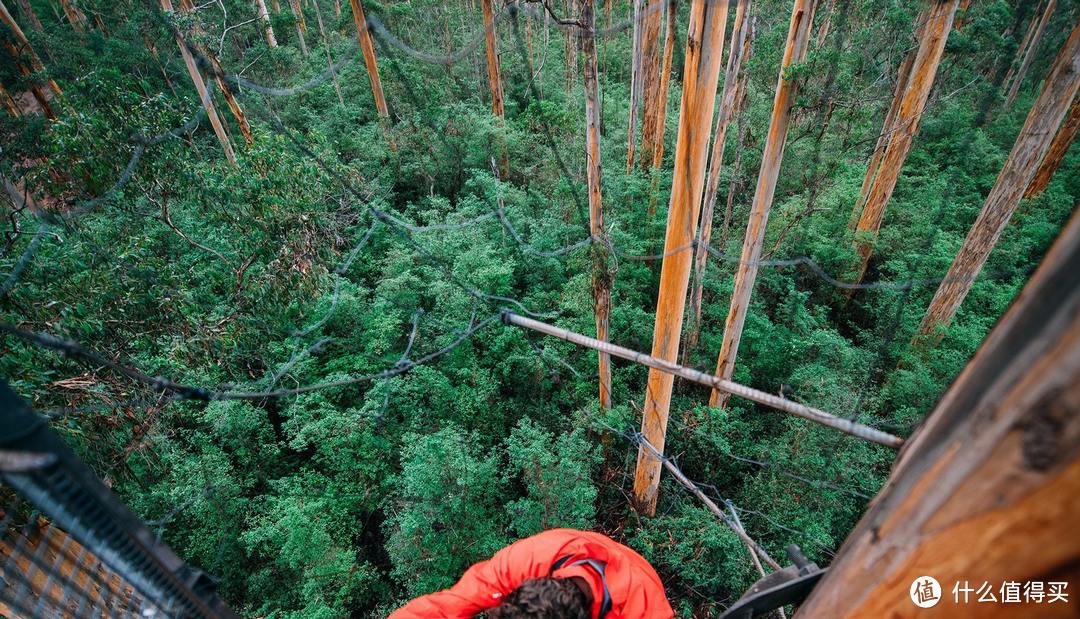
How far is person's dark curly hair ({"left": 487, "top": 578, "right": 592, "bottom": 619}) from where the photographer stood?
1.88 meters

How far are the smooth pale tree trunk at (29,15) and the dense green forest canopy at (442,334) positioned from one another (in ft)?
34.5

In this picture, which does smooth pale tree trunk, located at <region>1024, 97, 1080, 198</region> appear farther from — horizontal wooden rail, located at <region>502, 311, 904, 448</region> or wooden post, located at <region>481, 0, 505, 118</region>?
→ wooden post, located at <region>481, 0, 505, 118</region>

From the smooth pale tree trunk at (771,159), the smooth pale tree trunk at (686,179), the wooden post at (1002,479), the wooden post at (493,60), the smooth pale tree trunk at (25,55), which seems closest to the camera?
the wooden post at (1002,479)

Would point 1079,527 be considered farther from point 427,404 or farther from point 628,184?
point 628,184

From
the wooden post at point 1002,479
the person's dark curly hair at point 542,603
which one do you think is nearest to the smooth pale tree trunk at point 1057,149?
the person's dark curly hair at point 542,603

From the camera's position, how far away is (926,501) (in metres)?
0.47

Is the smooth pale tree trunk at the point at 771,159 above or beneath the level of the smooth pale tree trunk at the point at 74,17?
beneath

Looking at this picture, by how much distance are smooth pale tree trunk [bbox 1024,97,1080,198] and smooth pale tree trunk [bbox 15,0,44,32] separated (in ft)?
98.9

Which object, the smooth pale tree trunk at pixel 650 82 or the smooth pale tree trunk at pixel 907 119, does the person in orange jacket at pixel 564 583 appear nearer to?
the smooth pale tree trunk at pixel 907 119

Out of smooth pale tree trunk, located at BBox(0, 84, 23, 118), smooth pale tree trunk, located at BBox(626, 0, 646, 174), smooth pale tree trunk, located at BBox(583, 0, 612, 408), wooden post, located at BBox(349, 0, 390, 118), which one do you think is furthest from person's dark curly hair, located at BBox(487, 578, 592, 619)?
smooth pale tree trunk, located at BBox(0, 84, 23, 118)

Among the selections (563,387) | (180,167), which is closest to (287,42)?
(180,167)

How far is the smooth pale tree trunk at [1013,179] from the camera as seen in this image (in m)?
5.28

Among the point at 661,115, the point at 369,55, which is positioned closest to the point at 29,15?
the point at 369,55

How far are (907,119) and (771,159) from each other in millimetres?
3399
